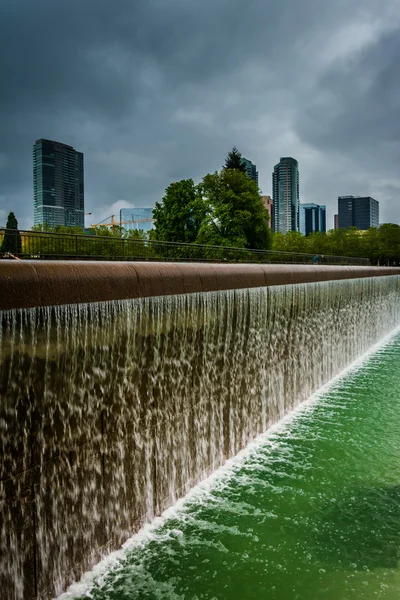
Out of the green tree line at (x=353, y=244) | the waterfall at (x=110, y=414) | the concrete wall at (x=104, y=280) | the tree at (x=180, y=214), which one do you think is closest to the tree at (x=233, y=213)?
the tree at (x=180, y=214)

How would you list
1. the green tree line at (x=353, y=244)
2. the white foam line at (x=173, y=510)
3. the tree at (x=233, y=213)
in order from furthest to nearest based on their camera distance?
the green tree line at (x=353, y=244)
the tree at (x=233, y=213)
the white foam line at (x=173, y=510)

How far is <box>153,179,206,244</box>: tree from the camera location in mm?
48969

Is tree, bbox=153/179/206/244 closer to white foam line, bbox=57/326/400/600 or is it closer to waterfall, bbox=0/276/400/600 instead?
white foam line, bbox=57/326/400/600

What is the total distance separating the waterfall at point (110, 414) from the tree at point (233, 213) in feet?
116

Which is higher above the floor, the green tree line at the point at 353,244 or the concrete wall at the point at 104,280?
the green tree line at the point at 353,244

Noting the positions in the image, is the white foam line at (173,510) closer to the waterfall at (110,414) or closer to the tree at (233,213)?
the waterfall at (110,414)

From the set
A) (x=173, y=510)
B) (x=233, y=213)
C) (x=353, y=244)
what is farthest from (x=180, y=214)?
(x=353, y=244)

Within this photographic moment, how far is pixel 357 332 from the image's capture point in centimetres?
1898

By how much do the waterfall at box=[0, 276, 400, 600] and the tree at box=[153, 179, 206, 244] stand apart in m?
39.8

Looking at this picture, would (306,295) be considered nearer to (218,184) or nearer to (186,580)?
(186,580)

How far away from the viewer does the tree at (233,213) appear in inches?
1767

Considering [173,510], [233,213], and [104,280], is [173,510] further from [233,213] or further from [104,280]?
[233,213]

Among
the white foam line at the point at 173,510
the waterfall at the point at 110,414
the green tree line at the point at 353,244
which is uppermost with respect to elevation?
the green tree line at the point at 353,244

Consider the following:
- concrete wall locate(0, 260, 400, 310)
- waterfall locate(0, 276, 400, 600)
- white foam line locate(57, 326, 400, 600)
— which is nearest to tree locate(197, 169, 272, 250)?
white foam line locate(57, 326, 400, 600)
